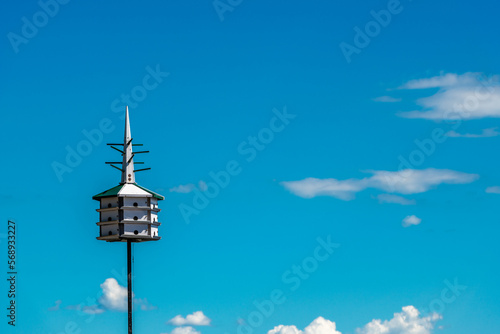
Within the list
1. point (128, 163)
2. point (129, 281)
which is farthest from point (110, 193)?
point (129, 281)

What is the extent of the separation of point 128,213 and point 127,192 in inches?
43.3

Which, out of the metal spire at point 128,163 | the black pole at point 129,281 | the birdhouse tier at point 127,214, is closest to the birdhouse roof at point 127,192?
the birdhouse tier at point 127,214

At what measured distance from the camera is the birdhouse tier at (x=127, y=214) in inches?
4141

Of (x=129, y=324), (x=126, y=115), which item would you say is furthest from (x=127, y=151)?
(x=129, y=324)

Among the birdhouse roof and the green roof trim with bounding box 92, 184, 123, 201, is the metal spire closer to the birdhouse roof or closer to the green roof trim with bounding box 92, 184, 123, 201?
the birdhouse roof

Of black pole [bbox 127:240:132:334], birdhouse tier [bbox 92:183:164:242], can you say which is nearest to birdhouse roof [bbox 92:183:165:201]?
birdhouse tier [bbox 92:183:164:242]

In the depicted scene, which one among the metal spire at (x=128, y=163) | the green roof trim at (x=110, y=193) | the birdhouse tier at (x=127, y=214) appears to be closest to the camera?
the birdhouse tier at (x=127, y=214)

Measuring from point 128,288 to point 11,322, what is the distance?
20.2 feet

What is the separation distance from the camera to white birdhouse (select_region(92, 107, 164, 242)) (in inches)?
4144

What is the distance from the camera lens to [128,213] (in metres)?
105

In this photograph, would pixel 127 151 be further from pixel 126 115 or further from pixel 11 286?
pixel 11 286

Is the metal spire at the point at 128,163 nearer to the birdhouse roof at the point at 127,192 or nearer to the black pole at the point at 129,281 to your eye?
the birdhouse roof at the point at 127,192

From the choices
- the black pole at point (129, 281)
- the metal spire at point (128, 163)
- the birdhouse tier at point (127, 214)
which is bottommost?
the black pole at point (129, 281)

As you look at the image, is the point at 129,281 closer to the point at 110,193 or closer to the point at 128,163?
the point at 110,193
